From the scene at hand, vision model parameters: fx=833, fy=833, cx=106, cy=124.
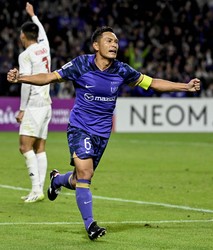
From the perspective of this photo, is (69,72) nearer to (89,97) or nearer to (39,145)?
(89,97)

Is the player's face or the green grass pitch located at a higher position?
the player's face

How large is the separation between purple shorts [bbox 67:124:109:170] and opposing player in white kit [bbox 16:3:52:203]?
287cm

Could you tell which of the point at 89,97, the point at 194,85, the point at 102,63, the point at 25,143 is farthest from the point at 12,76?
the point at 25,143

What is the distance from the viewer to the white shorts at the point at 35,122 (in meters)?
11.9

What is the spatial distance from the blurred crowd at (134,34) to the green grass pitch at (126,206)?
10.1 metres

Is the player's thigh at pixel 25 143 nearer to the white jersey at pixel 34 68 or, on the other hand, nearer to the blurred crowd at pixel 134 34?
the white jersey at pixel 34 68

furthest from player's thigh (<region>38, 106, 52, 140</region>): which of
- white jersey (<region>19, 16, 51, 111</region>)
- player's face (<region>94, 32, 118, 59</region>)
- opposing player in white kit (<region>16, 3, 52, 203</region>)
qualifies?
player's face (<region>94, 32, 118, 59</region>)

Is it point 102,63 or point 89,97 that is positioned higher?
point 102,63

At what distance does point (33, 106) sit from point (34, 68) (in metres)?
0.55

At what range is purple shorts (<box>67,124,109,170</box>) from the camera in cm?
870

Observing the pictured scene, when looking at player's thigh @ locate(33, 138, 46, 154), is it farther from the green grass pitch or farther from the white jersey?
the green grass pitch

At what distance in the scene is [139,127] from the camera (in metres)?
26.8

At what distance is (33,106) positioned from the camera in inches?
472

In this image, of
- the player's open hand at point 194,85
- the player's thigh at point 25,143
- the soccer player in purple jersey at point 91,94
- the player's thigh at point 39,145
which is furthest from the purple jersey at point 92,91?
the player's thigh at point 39,145
